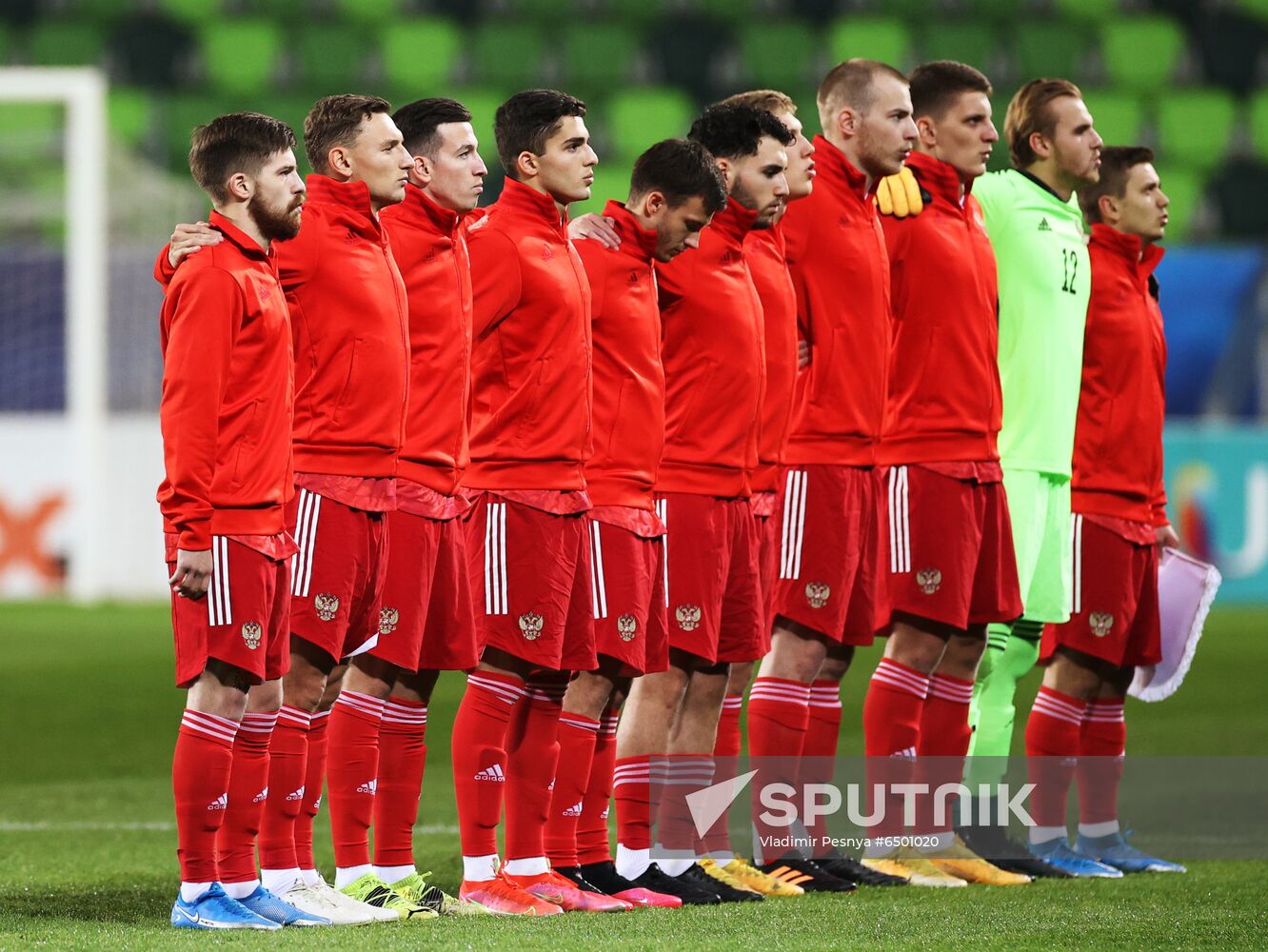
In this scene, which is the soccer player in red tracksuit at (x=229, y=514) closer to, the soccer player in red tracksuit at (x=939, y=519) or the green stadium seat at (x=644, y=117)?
the soccer player in red tracksuit at (x=939, y=519)

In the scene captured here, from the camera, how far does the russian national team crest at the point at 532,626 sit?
5.00 meters

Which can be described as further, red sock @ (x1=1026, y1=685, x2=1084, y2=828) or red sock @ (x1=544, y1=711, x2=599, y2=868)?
red sock @ (x1=1026, y1=685, x2=1084, y2=828)

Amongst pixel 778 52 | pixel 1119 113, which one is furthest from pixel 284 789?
pixel 1119 113

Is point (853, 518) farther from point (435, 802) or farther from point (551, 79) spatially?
point (551, 79)

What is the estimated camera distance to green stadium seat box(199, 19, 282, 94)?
19594mm

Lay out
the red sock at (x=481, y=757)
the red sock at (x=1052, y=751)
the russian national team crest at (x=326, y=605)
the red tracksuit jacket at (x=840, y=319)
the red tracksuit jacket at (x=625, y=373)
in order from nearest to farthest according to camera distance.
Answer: the russian national team crest at (x=326, y=605) → the red sock at (x=481, y=757) → the red tracksuit jacket at (x=625, y=373) → the red tracksuit jacket at (x=840, y=319) → the red sock at (x=1052, y=751)

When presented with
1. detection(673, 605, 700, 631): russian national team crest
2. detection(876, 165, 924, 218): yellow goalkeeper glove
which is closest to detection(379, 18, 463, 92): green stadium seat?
detection(876, 165, 924, 218): yellow goalkeeper glove

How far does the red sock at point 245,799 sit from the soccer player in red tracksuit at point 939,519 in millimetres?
1873

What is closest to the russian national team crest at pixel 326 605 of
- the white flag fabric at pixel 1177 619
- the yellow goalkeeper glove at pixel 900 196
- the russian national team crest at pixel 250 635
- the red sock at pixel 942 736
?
the russian national team crest at pixel 250 635

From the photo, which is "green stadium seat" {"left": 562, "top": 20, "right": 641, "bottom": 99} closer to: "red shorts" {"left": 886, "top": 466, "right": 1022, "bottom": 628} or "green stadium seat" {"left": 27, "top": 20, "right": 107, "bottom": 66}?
"green stadium seat" {"left": 27, "top": 20, "right": 107, "bottom": 66}

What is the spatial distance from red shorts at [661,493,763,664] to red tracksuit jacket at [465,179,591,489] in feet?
1.24

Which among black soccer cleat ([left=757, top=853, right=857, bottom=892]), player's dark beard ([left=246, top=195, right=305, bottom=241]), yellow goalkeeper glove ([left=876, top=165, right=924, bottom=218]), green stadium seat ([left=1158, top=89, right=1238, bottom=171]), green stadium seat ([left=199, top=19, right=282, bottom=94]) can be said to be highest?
green stadium seat ([left=199, top=19, right=282, bottom=94])

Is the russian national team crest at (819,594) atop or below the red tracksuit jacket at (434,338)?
below

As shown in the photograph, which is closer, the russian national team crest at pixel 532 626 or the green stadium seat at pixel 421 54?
the russian national team crest at pixel 532 626
